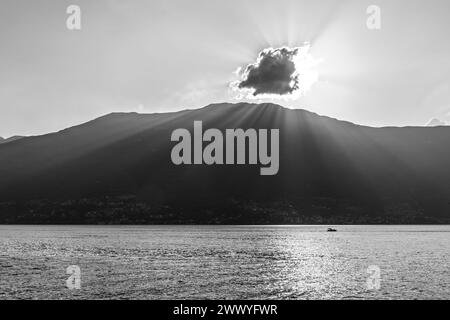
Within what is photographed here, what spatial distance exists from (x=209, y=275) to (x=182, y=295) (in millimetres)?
23997

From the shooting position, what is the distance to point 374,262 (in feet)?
414

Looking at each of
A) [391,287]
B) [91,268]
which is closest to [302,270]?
[391,287]

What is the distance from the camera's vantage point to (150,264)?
11538 centimetres

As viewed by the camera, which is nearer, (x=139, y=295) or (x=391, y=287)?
(x=139, y=295)

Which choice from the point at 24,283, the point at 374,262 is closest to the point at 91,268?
the point at 24,283

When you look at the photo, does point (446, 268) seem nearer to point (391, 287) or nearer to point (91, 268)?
point (391, 287)
